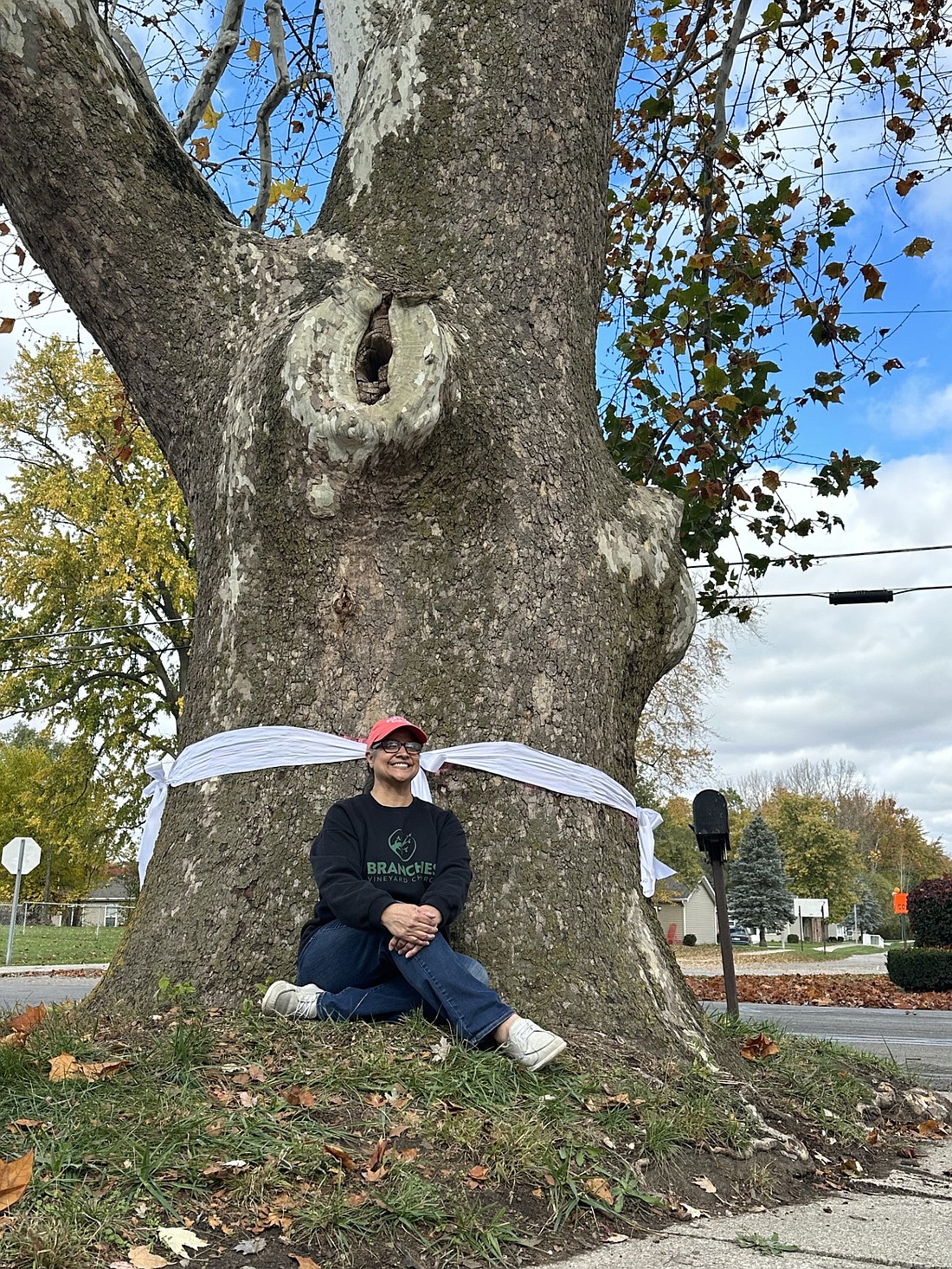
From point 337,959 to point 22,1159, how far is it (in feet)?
5.16

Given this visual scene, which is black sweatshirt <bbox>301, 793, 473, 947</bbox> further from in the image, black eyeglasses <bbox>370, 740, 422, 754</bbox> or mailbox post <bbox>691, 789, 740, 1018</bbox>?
mailbox post <bbox>691, 789, 740, 1018</bbox>

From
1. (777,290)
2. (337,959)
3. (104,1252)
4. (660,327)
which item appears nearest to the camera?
(104,1252)

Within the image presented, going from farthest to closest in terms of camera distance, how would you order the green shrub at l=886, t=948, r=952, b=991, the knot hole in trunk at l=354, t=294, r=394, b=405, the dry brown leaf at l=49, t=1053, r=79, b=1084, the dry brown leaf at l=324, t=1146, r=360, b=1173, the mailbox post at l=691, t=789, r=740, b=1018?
the green shrub at l=886, t=948, r=952, b=991 < the mailbox post at l=691, t=789, r=740, b=1018 < the knot hole in trunk at l=354, t=294, r=394, b=405 < the dry brown leaf at l=49, t=1053, r=79, b=1084 < the dry brown leaf at l=324, t=1146, r=360, b=1173

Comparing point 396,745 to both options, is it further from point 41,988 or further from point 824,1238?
point 41,988

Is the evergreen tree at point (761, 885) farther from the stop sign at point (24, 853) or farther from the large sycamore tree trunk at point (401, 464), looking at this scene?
the large sycamore tree trunk at point (401, 464)

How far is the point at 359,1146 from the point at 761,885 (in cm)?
5672

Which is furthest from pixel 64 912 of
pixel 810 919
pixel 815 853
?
pixel 810 919

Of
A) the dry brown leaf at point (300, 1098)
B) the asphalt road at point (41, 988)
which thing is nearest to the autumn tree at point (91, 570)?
the asphalt road at point (41, 988)

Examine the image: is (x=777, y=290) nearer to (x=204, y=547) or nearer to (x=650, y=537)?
(x=650, y=537)

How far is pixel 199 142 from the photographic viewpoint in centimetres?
996

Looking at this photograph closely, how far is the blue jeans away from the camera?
3.97 m

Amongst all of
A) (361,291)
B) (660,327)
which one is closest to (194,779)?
(361,291)

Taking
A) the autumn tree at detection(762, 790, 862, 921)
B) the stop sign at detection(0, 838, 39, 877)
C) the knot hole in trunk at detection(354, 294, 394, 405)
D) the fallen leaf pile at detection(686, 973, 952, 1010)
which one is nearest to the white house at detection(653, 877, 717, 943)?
the autumn tree at detection(762, 790, 862, 921)

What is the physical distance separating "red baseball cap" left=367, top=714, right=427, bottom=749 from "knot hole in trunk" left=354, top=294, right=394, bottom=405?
1.52 meters
